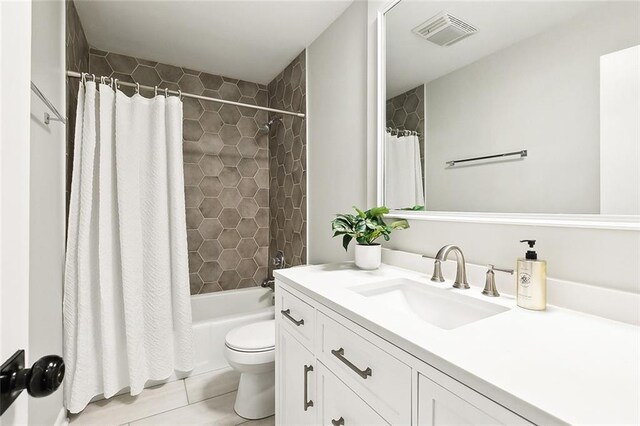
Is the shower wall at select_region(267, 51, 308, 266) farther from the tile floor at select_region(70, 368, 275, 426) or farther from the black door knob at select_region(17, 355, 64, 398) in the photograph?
the black door knob at select_region(17, 355, 64, 398)

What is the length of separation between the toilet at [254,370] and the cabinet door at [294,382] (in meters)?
0.33

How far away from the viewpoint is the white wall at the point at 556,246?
807 mm

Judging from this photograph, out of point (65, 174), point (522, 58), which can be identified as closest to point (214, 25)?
point (65, 174)

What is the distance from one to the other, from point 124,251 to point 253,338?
2.99ft

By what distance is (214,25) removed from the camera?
6.59ft

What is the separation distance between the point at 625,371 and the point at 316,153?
190cm

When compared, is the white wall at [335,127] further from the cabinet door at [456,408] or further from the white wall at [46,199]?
the white wall at [46,199]

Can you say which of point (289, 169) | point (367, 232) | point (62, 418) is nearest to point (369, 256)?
point (367, 232)

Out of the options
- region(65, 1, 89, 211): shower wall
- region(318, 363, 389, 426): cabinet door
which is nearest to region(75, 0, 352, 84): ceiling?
region(65, 1, 89, 211): shower wall

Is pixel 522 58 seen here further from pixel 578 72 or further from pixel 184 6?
pixel 184 6

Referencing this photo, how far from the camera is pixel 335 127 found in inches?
78.2

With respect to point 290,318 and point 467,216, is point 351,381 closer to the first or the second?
point 290,318

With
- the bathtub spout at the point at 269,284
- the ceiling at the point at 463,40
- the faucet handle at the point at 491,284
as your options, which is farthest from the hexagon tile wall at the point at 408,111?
the bathtub spout at the point at 269,284

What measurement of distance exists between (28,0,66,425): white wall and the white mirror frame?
1464 millimetres
